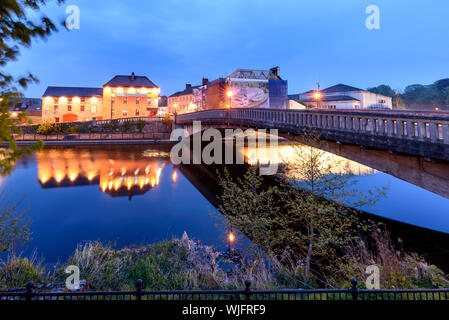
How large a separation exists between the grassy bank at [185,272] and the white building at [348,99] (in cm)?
5969

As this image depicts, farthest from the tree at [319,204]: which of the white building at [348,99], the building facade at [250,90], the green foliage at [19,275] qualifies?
the white building at [348,99]

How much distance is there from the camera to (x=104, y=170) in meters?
31.0

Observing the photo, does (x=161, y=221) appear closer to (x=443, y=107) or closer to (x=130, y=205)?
(x=130, y=205)

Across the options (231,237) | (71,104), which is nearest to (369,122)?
(231,237)

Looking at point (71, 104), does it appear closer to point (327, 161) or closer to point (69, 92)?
point (69, 92)

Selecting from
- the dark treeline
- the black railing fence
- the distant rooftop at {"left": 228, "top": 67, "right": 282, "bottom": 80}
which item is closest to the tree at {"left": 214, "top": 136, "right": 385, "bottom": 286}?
the black railing fence

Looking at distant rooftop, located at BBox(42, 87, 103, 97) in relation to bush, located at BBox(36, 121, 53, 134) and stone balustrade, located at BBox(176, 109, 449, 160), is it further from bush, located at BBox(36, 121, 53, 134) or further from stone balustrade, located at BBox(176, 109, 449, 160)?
stone balustrade, located at BBox(176, 109, 449, 160)

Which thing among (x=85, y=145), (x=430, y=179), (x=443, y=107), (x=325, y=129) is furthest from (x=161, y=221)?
(x=443, y=107)

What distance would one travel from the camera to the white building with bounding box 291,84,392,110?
64438 millimetres

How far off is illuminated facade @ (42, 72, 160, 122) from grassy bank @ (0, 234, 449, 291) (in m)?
70.2

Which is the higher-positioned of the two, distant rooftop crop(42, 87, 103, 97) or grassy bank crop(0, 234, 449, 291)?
distant rooftop crop(42, 87, 103, 97)

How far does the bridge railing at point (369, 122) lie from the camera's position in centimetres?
934

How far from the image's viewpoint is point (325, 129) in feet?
48.9

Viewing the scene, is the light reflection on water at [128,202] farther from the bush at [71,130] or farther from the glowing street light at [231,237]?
the bush at [71,130]
